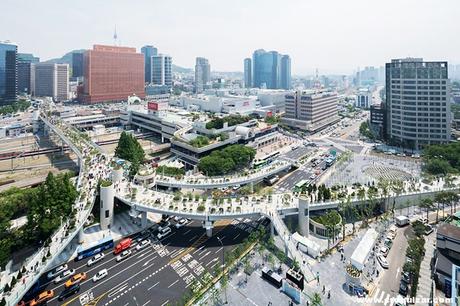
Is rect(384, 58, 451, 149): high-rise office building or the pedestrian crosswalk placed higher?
rect(384, 58, 451, 149): high-rise office building

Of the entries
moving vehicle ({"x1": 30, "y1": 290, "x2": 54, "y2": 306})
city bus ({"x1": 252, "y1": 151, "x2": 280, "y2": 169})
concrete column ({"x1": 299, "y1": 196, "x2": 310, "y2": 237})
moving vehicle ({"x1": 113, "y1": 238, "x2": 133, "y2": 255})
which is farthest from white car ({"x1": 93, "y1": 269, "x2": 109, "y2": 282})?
city bus ({"x1": 252, "y1": 151, "x2": 280, "y2": 169})

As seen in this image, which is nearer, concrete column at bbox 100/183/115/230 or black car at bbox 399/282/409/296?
black car at bbox 399/282/409/296

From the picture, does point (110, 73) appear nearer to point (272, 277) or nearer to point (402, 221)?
point (272, 277)

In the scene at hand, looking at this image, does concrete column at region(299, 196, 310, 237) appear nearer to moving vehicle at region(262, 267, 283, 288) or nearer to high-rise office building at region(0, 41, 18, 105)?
moving vehicle at region(262, 267, 283, 288)

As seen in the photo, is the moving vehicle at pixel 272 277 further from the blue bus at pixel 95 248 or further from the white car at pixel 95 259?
the blue bus at pixel 95 248

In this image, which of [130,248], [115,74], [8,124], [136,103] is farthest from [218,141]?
[115,74]

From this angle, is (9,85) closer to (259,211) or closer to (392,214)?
(259,211)

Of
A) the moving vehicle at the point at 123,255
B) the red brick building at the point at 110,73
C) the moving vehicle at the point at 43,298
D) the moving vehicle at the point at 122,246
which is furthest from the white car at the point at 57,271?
the red brick building at the point at 110,73
